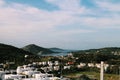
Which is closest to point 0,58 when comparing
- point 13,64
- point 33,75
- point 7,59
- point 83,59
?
point 7,59

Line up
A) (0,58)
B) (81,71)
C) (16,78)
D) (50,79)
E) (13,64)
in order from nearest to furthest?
(50,79)
(16,78)
(81,71)
(13,64)
(0,58)

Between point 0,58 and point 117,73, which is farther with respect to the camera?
point 0,58

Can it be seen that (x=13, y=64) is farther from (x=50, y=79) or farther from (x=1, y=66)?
(x=50, y=79)

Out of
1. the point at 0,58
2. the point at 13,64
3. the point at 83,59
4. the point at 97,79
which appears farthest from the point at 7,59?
the point at 97,79

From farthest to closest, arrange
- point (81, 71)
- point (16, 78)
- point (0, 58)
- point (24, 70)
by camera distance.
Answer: point (0, 58) → point (81, 71) → point (24, 70) → point (16, 78)

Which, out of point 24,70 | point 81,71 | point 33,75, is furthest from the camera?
point 81,71

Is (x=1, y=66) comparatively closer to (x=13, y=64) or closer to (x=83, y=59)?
(x=13, y=64)

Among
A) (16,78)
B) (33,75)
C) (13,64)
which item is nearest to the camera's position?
(16,78)

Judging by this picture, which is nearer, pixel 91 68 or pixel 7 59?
pixel 91 68
